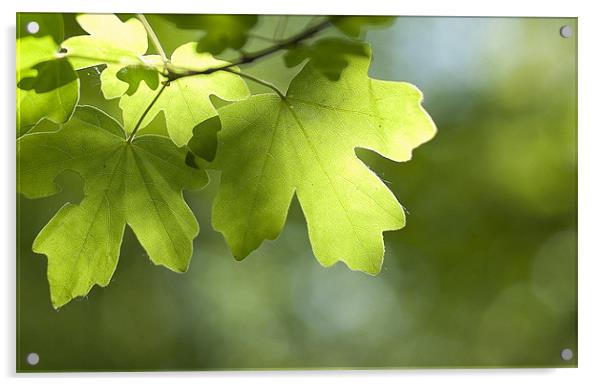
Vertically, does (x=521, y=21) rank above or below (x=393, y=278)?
above

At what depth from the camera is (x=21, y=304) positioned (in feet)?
6.31

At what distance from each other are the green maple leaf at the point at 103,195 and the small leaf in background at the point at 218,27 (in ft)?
0.85

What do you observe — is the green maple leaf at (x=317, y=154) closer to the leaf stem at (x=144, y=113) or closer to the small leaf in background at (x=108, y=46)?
the leaf stem at (x=144, y=113)

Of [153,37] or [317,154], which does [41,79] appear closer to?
[153,37]

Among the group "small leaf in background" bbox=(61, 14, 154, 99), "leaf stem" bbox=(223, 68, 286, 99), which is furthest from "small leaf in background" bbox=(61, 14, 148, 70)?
"leaf stem" bbox=(223, 68, 286, 99)

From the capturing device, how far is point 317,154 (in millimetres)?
1913

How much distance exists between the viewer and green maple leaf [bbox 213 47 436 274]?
191 centimetres

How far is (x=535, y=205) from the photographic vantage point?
1949 millimetres

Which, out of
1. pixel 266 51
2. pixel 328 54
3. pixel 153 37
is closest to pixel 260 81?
pixel 266 51

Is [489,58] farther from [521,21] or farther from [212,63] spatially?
[212,63]

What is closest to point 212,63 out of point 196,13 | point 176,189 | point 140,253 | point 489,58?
point 196,13

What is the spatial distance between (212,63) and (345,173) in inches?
16.6

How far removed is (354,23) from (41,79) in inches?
30.7
